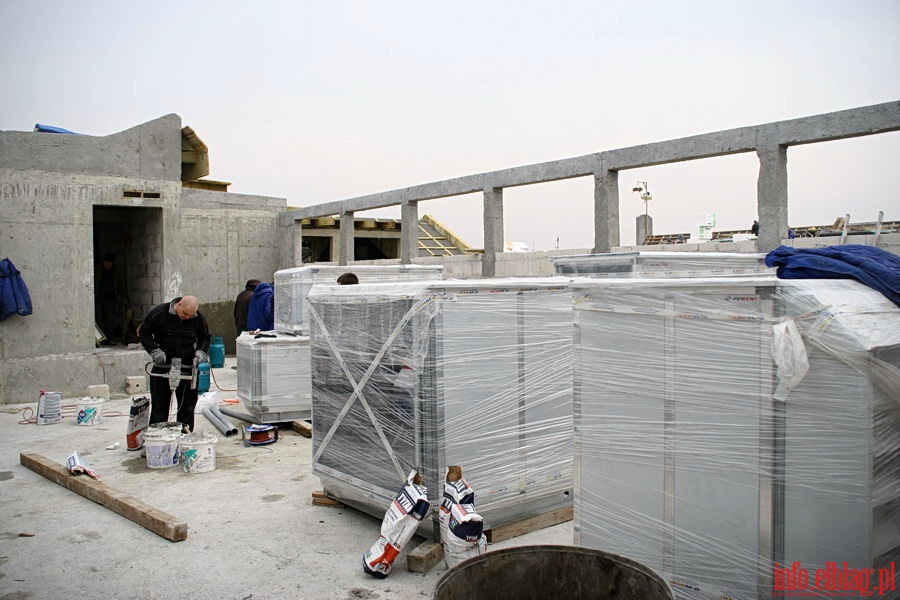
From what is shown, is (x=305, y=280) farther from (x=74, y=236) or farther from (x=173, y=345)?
(x=74, y=236)

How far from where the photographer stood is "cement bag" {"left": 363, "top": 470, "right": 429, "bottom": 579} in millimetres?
3959

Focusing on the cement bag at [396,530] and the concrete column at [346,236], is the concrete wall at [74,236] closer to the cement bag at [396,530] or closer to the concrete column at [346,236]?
the concrete column at [346,236]

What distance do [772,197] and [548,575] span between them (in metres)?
5.73

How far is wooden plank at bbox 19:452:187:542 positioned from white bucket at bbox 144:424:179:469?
2.08 feet

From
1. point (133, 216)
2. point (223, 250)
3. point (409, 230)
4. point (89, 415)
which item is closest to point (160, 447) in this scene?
point (89, 415)

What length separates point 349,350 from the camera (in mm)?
4918

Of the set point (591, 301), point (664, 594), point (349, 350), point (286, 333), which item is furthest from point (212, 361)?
point (664, 594)

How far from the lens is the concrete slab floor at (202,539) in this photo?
3.91 m

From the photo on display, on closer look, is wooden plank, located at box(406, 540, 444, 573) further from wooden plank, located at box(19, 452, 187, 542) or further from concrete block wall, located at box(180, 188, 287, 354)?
concrete block wall, located at box(180, 188, 287, 354)

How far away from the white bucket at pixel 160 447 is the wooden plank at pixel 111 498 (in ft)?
2.08

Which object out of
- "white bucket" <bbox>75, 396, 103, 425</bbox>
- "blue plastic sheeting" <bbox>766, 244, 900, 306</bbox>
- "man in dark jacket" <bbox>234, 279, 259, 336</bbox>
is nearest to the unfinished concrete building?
"man in dark jacket" <bbox>234, 279, 259, 336</bbox>

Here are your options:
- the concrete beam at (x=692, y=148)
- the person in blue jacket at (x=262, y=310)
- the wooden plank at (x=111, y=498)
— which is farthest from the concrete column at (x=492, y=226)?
the wooden plank at (x=111, y=498)

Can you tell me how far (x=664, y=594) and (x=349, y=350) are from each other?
123 inches

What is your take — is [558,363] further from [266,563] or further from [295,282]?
[295,282]
